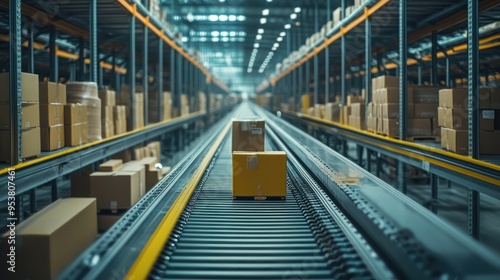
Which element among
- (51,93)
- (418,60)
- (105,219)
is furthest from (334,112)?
(51,93)

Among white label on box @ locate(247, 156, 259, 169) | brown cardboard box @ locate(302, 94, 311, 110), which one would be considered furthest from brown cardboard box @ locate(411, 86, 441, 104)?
brown cardboard box @ locate(302, 94, 311, 110)

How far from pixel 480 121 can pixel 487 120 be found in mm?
73

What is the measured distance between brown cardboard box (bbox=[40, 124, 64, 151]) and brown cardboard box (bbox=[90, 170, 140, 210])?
2.52 feet

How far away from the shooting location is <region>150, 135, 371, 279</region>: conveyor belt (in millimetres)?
2904

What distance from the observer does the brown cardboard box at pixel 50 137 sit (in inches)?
215

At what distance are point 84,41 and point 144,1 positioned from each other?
2.93m

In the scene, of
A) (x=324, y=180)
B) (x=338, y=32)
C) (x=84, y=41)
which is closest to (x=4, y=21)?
(x=84, y=41)

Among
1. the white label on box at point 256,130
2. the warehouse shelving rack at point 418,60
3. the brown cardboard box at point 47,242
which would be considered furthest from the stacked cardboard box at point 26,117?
the warehouse shelving rack at point 418,60

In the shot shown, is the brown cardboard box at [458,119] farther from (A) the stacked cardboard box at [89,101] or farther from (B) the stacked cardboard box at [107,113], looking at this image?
(B) the stacked cardboard box at [107,113]

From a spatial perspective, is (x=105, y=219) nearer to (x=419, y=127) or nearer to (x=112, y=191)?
(x=112, y=191)

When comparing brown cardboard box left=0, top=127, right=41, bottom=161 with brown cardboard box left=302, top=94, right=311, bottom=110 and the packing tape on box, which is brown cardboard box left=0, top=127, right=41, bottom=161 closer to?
the packing tape on box

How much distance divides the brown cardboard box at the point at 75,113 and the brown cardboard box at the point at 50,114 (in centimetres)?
16

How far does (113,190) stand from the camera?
637 cm

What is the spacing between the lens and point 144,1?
10141 millimetres
